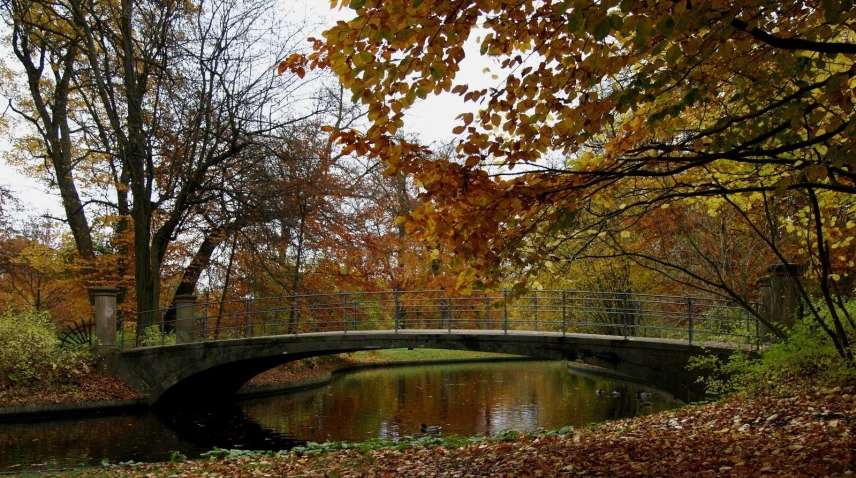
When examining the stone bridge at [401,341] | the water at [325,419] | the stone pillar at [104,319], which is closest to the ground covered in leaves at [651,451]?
the stone bridge at [401,341]

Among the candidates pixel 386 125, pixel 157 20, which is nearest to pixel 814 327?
pixel 386 125

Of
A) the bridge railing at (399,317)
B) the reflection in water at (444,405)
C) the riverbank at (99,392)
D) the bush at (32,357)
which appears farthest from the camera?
the bush at (32,357)

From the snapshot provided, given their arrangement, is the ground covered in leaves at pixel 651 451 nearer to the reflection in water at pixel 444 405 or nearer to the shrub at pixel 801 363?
the shrub at pixel 801 363

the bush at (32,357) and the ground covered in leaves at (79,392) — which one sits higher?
the bush at (32,357)

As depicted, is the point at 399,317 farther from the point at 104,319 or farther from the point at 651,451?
the point at 651,451

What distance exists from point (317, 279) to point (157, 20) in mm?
8252

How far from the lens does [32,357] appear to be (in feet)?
49.1

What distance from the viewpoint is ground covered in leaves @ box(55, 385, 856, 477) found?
4.86 m

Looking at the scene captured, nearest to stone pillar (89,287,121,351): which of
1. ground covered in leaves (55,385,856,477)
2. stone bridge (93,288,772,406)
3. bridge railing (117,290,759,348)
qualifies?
stone bridge (93,288,772,406)

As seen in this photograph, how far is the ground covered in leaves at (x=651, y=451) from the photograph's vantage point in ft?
16.0

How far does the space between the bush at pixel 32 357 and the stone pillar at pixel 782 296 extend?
44.3ft

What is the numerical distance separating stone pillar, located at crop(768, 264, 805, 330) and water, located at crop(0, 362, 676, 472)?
14.0 feet

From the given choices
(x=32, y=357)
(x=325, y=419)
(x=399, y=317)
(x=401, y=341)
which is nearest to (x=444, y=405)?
(x=401, y=341)

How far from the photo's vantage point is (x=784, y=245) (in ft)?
50.0
